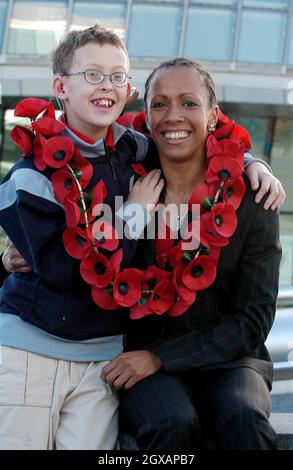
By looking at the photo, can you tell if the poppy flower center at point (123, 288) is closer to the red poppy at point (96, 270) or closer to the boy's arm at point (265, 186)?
the red poppy at point (96, 270)

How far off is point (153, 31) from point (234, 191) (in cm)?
1572

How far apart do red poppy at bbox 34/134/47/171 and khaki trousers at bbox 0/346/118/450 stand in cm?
74

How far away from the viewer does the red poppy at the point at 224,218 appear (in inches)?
129

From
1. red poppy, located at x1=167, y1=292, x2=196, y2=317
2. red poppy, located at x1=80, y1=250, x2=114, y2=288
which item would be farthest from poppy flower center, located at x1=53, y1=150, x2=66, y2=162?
red poppy, located at x1=167, y1=292, x2=196, y2=317

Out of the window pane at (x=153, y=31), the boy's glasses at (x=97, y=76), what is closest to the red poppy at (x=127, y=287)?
the boy's glasses at (x=97, y=76)

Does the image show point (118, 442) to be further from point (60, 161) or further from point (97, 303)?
point (60, 161)

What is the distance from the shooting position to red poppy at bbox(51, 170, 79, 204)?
10.5ft

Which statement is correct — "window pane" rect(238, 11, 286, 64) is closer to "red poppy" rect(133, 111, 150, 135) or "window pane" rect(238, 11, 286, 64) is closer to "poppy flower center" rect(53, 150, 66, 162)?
"red poppy" rect(133, 111, 150, 135)

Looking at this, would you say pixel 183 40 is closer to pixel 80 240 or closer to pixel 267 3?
pixel 267 3

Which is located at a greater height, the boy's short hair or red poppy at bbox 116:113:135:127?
the boy's short hair

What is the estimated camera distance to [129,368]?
3223 millimetres

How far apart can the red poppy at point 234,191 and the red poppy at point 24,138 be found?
0.81m

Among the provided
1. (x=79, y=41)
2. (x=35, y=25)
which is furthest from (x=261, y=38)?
(x=79, y=41)

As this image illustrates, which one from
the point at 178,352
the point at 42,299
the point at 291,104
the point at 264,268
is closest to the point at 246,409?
the point at 178,352
